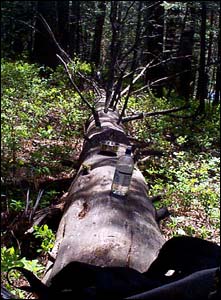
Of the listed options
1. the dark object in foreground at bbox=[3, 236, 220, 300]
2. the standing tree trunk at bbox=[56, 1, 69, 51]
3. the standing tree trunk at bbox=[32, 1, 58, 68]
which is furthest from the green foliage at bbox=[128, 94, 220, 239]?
the standing tree trunk at bbox=[56, 1, 69, 51]

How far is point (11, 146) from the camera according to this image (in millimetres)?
6023

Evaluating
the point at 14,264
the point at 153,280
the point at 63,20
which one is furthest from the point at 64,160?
the point at 63,20

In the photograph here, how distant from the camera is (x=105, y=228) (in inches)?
111

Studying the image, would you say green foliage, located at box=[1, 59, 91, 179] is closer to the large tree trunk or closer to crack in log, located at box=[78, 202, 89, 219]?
the large tree trunk

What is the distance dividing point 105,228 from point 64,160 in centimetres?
328

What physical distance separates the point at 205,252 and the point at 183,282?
0.43 meters

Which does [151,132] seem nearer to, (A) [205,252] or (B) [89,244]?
(B) [89,244]

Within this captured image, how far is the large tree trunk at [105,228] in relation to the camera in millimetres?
2533

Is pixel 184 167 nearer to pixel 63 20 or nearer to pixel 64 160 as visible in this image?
pixel 64 160

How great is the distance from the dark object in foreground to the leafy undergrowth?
55.2 inches

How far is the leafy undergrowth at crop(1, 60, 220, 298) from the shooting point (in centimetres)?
436

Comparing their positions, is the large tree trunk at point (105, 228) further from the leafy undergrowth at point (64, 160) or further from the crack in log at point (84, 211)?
the leafy undergrowth at point (64, 160)

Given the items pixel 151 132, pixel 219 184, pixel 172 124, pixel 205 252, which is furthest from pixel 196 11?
pixel 205 252

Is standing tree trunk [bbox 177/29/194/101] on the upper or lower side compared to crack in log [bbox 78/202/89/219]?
upper
